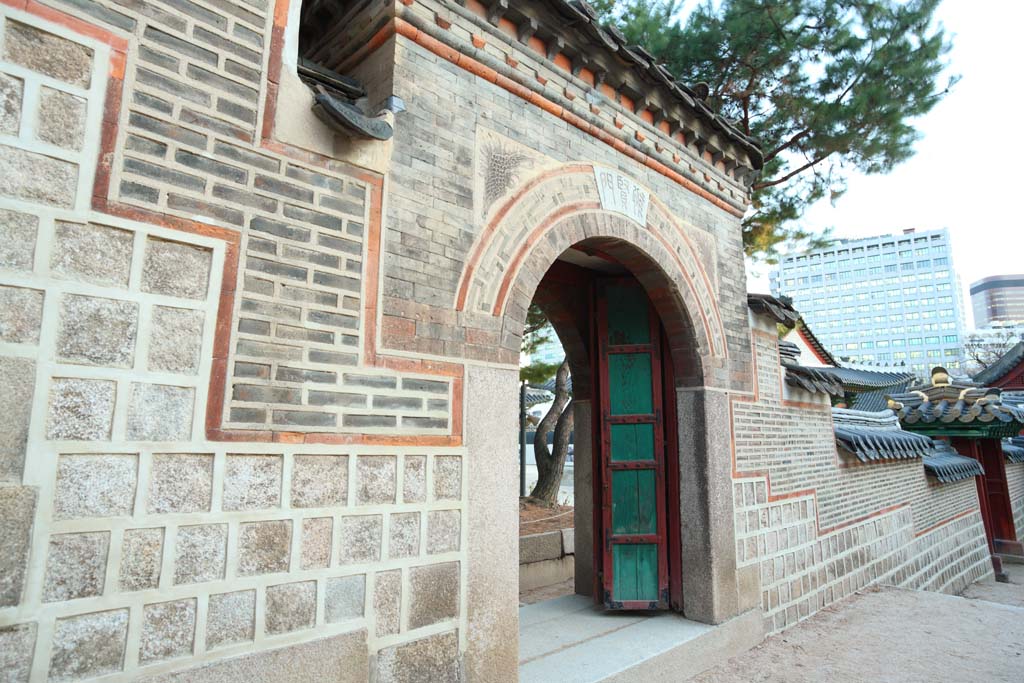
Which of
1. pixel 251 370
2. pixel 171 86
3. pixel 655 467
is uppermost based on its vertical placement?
pixel 171 86

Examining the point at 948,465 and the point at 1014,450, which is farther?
the point at 1014,450

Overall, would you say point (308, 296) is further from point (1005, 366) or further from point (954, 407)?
point (1005, 366)

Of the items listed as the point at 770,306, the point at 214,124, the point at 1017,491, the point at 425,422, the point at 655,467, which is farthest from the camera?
the point at 1017,491

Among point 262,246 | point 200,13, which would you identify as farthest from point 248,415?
point 200,13

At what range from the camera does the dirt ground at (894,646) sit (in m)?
4.52

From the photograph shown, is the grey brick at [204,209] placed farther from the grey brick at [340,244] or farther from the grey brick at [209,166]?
the grey brick at [340,244]

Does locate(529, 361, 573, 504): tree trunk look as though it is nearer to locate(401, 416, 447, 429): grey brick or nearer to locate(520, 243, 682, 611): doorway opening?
locate(520, 243, 682, 611): doorway opening

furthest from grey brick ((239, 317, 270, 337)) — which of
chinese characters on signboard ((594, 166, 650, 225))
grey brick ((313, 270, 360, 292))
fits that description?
chinese characters on signboard ((594, 166, 650, 225))

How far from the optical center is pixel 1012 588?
10.0 metres

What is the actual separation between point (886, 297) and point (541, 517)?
7298 centimetres

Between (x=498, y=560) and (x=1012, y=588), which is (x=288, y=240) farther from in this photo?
(x=1012, y=588)

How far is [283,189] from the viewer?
2668mm

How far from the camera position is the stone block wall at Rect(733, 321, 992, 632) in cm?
534

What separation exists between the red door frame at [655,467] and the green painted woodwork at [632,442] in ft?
0.15
